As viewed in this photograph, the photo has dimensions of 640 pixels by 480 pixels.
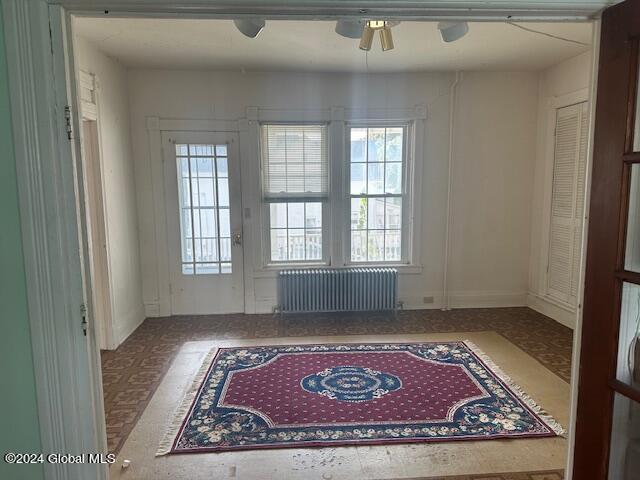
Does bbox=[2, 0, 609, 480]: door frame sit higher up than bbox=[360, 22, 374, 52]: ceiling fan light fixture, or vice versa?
bbox=[360, 22, 374, 52]: ceiling fan light fixture

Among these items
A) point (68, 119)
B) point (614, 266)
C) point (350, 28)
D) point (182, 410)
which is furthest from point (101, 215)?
point (614, 266)

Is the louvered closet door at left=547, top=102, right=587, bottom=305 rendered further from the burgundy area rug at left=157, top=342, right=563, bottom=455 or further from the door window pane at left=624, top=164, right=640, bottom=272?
the door window pane at left=624, top=164, right=640, bottom=272

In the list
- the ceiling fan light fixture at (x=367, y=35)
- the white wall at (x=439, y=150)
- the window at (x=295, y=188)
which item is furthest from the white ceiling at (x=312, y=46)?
the window at (x=295, y=188)

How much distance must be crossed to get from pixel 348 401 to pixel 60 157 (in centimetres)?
234

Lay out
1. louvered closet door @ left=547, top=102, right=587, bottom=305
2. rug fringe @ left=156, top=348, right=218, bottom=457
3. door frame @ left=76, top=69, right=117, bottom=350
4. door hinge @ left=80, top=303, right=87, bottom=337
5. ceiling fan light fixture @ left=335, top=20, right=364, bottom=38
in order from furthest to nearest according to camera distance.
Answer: louvered closet door @ left=547, top=102, right=587, bottom=305, door frame @ left=76, top=69, right=117, bottom=350, ceiling fan light fixture @ left=335, top=20, right=364, bottom=38, rug fringe @ left=156, top=348, right=218, bottom=457, door hinge @ left=80, top=303, right=87, bottom=337

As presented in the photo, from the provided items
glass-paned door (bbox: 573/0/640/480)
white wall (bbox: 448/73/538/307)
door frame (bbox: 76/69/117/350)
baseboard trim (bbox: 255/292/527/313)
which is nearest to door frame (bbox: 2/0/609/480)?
glass-paned door (bbox: 573/0/640/480)

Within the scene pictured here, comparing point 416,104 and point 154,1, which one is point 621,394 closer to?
point 154,1

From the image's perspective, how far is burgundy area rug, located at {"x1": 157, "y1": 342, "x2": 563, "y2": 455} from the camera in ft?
8.04

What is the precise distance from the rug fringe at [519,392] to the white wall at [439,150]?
133 cm

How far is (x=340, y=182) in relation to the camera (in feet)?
15.3

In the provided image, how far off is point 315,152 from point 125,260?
94.7 inches

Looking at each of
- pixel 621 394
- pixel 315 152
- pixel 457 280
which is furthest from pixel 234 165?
pixel 621 394

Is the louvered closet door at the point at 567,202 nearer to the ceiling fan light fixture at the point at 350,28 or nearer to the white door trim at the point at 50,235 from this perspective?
the ceiling fan light fixture at the point at 350,28

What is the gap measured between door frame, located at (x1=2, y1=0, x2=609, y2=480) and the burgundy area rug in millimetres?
1131
